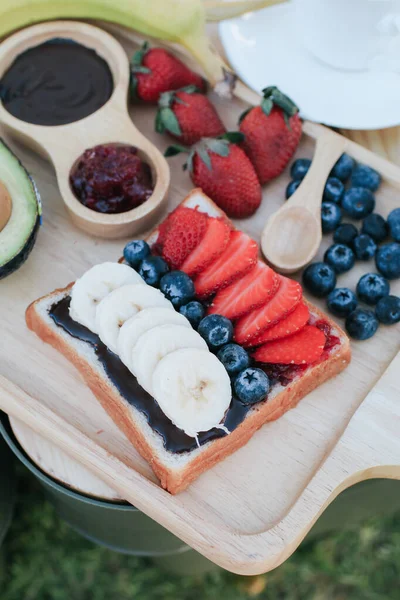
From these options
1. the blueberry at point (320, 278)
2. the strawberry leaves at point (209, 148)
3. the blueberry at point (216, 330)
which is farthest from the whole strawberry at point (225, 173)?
the blueberry at point (216, 330)

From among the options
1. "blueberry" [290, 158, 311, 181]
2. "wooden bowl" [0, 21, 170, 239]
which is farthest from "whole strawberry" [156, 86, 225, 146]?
"blueberry" [290, 158, 311, 181]

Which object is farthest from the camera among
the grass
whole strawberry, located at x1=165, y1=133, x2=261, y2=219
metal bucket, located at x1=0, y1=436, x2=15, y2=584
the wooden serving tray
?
the grass

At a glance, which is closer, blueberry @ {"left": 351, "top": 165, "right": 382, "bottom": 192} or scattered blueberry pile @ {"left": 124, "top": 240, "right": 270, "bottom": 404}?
scattered blueberry pile @ {"left": 124, "top": 240, "right": 270, "bottom": 404}

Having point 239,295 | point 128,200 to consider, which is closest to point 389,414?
point 239,295

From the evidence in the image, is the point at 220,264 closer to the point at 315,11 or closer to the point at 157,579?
the point at 315,11

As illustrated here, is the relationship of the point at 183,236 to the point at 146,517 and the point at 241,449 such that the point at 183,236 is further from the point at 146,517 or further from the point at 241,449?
the point at 146,517

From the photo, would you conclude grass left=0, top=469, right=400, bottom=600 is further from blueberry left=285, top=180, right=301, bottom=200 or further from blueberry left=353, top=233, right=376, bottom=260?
blueberry left=285, top=180, right=301, bottom=200

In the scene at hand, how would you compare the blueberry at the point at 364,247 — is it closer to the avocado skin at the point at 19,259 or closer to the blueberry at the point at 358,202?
the blueberry at the point at 358,202
